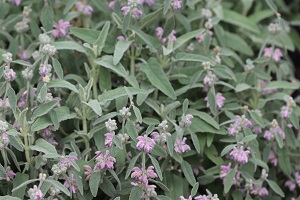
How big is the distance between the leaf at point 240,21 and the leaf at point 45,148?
4.30ft

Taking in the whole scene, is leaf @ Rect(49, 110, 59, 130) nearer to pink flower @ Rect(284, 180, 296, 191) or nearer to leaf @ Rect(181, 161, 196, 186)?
leaf @ Rect(181, 161, 196, 186)

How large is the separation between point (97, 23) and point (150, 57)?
1.53ft

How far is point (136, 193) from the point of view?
198cm

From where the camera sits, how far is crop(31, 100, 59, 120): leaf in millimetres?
1985

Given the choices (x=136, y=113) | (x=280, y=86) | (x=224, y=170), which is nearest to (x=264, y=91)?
(x=280, y=86)

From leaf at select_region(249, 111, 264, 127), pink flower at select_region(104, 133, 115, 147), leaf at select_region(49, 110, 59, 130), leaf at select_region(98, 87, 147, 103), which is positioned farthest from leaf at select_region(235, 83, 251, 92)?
leaf at select_region(49, 110, 59, 130)

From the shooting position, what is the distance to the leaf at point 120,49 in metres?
2.21

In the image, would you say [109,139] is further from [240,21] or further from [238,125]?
[240,21]

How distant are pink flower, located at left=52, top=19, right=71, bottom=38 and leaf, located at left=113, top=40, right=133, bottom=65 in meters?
0.29

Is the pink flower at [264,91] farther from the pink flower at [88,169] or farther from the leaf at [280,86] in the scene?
the pink flower at [88,169]

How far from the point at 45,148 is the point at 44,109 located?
0.44ft

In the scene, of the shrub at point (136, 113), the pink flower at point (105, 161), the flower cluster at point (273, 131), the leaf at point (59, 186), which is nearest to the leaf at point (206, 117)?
the shrub at point (136, 113)

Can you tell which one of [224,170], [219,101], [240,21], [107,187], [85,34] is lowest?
[224,170]

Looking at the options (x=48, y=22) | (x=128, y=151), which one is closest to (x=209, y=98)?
(x=128, y=151)
